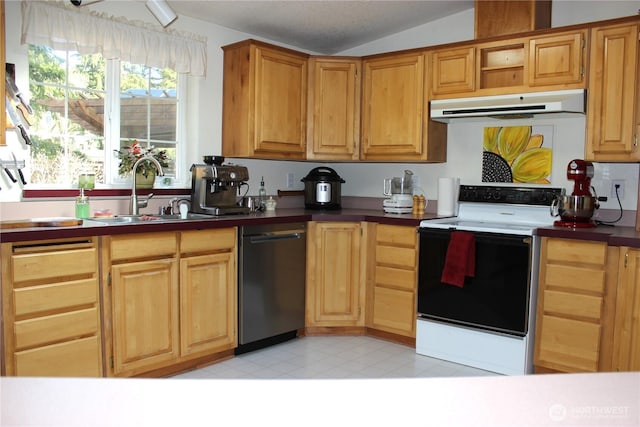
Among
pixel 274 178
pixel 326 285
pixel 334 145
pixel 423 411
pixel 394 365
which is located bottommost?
pixel 394 365

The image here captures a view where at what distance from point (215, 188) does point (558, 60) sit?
2.37 m

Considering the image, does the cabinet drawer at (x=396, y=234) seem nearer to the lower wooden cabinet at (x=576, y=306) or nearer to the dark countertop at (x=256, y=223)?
the dark countertop at (x=256, y=223)

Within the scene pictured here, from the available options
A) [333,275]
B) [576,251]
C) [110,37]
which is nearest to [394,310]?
[333,275]

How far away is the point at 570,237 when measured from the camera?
295cm

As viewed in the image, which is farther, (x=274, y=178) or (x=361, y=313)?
(x=274, y=178)

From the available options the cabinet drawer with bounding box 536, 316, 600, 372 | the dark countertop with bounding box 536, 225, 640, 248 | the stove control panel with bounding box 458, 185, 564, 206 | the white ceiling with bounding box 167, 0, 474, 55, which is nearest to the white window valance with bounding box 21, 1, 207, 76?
the white ceiling with bounding box 167, 0, 474, 55

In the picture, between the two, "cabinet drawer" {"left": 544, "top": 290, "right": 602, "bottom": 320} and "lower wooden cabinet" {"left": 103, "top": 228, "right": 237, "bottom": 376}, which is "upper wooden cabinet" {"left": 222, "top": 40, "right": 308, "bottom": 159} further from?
"cabinet drawer" {"left": 544, "top": 290, "right": 602, "bottom": 320}

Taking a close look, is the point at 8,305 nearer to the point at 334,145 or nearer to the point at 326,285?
the point at 326,285

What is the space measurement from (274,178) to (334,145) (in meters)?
0.62

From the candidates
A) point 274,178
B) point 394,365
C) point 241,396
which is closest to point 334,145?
point 274,178

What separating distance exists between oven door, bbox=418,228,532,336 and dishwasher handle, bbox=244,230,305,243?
87 centimetres

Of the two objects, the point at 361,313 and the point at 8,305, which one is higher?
the point at 8,305

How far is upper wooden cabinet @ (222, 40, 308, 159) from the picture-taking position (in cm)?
379

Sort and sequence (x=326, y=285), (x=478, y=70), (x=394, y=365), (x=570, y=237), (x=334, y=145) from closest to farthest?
(x=570, y=237)
(x=394, y=365)
(x=478, y=70)
(x=326, y=285)
(x=334, y=145)
